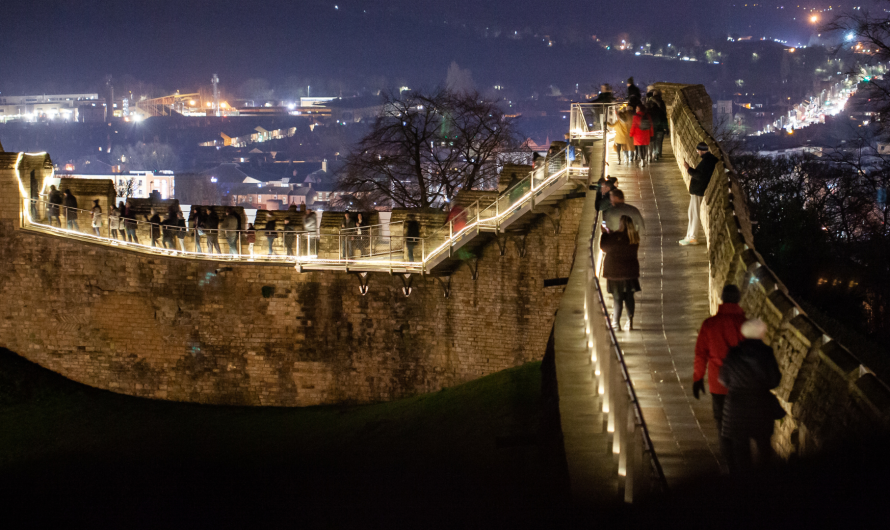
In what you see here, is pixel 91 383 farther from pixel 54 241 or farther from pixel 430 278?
pixel 430 278

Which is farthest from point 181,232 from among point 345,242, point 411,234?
point 411,234

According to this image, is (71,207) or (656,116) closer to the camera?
(656,116)

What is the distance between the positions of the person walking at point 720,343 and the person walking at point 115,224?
565 inches

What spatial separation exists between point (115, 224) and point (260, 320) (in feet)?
12.0

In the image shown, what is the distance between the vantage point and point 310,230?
55.3 feet

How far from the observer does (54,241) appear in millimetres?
17672

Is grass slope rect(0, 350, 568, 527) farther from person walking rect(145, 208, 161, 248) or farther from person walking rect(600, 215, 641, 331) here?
person walking rect(145, 208, 161, 248)

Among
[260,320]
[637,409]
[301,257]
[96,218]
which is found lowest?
[260,320]

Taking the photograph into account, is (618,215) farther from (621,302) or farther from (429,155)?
(429,155)

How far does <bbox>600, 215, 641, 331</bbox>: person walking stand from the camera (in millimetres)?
8578

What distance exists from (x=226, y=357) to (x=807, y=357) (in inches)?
528

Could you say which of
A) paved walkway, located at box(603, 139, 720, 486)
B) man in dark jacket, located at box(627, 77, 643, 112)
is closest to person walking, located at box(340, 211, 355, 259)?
paved walkway, located at box(603, 139, 720, 486)

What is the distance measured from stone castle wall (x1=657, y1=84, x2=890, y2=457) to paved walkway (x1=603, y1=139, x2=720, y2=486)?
0.45m

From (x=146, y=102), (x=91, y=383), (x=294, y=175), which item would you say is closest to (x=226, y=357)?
(x=91, y=383)
